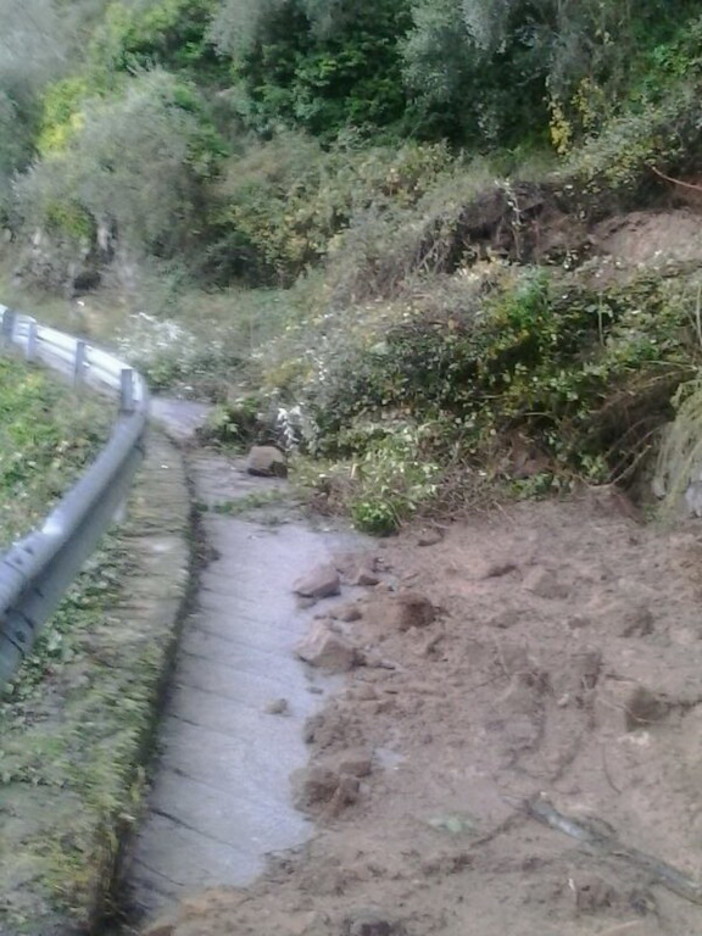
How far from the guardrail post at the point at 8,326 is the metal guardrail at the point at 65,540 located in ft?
15.5

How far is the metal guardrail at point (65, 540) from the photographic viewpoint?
395cm

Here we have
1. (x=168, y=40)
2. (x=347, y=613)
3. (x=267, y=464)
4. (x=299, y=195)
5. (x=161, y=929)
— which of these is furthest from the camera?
(x=168, y=40)

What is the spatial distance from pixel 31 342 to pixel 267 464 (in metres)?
4.16

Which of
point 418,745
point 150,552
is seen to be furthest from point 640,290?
point 418,745

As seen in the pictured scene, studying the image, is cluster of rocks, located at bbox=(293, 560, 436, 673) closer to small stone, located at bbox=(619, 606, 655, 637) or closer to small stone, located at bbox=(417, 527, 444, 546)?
small stone, located at bbox=(417, 527, 444, 546)

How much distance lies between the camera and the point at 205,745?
16.4ft

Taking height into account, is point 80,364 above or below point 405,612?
above

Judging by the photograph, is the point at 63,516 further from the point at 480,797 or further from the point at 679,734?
the point at 679,734

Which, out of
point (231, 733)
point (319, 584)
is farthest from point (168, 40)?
point (231, 733)

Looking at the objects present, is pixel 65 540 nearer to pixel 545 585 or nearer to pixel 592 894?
pixel 592 894

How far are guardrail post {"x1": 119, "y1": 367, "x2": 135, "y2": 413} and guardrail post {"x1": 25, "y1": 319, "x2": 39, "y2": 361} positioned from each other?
4139mm

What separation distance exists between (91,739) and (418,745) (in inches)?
52.8

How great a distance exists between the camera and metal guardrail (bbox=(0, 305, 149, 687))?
13.0 ft

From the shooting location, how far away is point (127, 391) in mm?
8852
